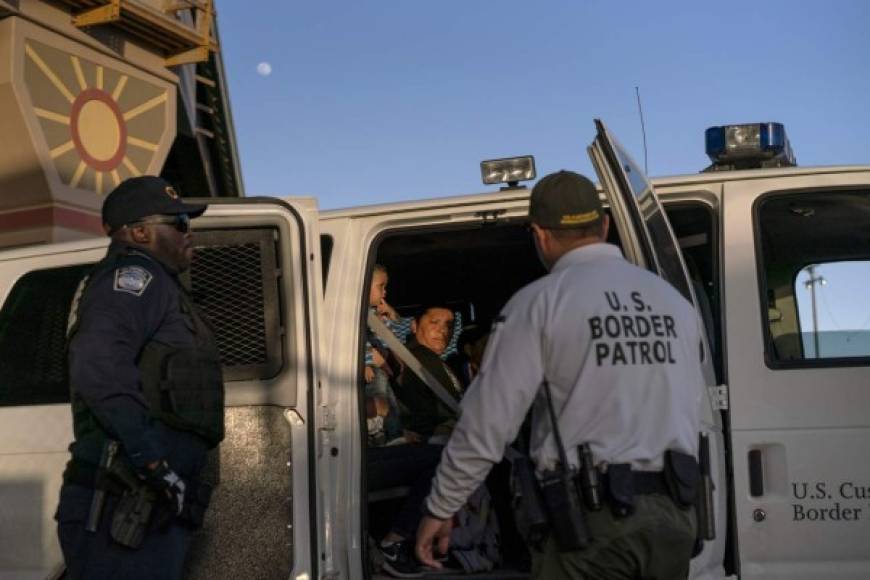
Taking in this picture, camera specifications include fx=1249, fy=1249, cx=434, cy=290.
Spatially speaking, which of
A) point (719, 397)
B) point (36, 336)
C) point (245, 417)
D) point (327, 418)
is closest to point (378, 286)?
point (327, 418)

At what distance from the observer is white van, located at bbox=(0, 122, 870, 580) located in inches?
155

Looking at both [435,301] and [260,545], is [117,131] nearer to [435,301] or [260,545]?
[435,301]

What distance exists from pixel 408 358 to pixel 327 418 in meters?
1.09

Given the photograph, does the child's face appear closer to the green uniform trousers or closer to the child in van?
the child in van

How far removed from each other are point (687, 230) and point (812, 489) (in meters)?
1.15

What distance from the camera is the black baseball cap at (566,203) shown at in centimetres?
300

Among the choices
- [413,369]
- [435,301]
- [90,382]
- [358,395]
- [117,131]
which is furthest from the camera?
[117,131]

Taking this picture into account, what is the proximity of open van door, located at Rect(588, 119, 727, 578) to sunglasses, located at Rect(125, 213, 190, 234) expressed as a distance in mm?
1194

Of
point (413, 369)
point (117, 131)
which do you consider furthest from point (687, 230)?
point (117, 131)

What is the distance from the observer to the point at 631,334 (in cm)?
287

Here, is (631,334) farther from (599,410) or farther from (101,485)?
(101,485)

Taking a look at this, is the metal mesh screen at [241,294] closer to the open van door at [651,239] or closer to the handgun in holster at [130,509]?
the handgun in holster at [130,509]

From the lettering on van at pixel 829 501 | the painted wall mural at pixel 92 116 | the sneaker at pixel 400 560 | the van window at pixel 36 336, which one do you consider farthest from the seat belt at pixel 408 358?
the painted wall mural at pixel 92 116

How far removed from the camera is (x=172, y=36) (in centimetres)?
1425
